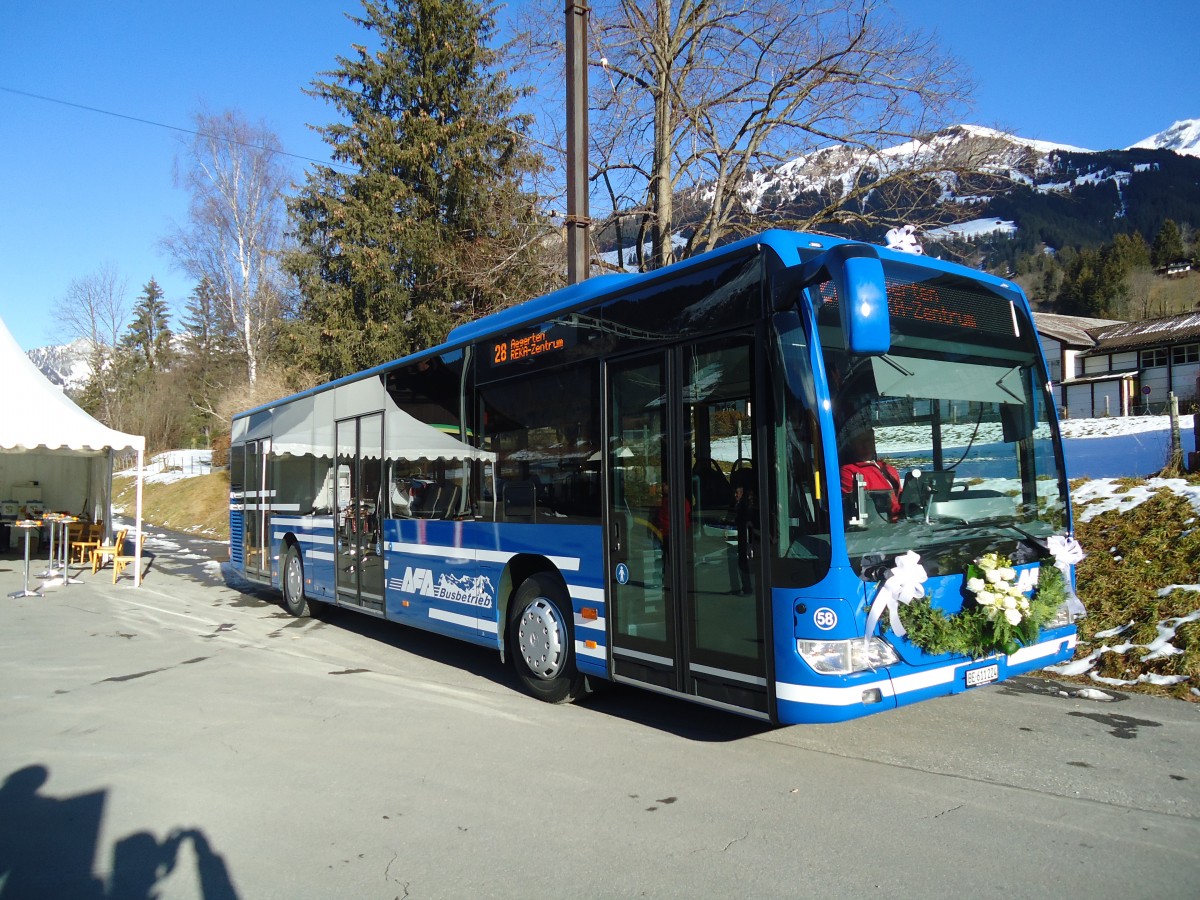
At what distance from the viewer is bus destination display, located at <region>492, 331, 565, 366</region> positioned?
22.1 ft

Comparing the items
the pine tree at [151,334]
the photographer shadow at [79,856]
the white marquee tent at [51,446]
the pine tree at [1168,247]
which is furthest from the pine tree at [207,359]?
the pine tree at [1168,247]

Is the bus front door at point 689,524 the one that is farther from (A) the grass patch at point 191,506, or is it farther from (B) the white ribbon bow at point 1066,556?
(A) the grass patch at point 191,506

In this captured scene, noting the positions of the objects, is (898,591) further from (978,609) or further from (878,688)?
(978,609)

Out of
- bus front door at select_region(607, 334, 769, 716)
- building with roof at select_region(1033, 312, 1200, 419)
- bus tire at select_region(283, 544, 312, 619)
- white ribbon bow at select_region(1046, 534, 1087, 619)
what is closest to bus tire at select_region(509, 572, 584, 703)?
bus front door at select_region(607, 334, 769, 716)

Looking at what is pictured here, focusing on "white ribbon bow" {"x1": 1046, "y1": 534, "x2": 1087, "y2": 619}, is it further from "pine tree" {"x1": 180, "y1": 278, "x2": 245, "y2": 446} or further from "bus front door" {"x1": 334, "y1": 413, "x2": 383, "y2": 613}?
"pine tree" {"x1": 180, "y1": 278, "x2": 245, "y2": 446}

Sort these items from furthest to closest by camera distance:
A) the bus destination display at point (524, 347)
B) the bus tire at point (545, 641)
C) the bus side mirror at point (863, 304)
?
1. the bus destination display at point (524, 347)
2. the bus tire at point (545, 641)
3. the bus side mirror at point (863, 304)

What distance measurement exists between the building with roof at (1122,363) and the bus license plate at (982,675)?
46169 millimetres

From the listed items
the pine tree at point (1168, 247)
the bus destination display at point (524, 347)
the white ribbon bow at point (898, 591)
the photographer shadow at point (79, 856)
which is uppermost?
the pine tree at point (1168, 247)

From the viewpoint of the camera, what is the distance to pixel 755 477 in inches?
192

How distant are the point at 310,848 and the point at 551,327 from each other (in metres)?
4.05

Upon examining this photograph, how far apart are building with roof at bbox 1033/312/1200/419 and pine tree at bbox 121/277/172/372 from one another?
197 ft

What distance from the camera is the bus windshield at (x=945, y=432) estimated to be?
4746mm

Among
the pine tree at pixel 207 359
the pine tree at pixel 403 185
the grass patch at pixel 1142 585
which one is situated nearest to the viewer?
the grass patch at pixel 1142 585

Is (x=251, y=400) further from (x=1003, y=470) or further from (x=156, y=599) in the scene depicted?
(x=1003, y=470)
